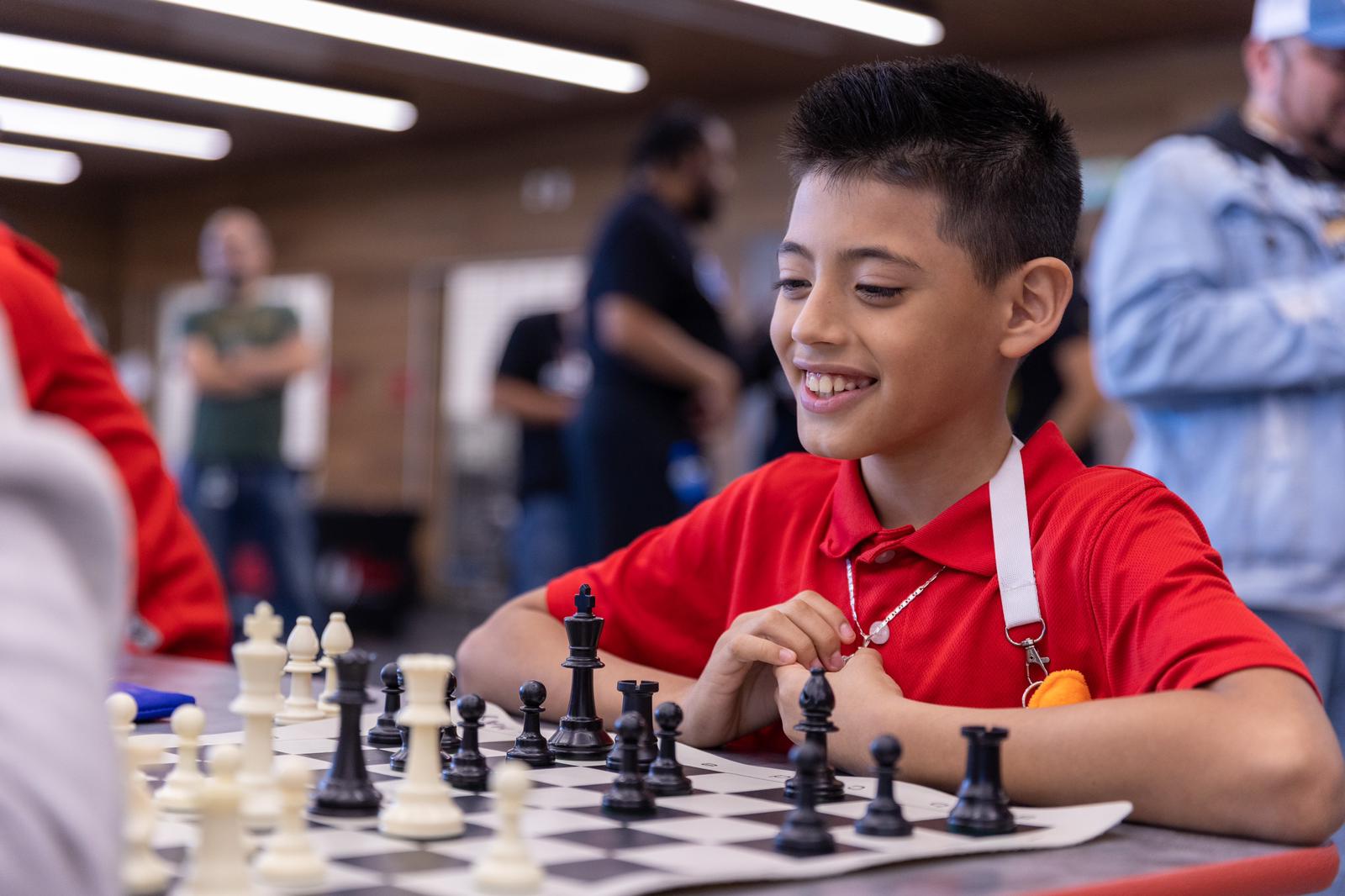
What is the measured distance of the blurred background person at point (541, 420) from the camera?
5.65 metres

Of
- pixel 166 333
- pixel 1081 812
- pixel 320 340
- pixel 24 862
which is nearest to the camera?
pixel 24 862

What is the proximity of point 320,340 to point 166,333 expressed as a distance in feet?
7.50

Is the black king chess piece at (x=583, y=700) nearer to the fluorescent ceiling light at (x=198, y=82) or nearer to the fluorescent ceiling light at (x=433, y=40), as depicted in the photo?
the fluorescent ceiling light at (x=433, y=40)

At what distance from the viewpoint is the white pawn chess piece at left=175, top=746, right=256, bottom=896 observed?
31.4 inches

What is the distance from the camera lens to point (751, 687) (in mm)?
1442

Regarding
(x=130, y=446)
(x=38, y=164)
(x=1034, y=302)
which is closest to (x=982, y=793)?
(x=1034, y=302)

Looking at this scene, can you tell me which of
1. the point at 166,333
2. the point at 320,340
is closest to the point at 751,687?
the point at 320,340

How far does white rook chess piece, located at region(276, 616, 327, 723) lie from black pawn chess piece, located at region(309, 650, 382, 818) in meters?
0.36

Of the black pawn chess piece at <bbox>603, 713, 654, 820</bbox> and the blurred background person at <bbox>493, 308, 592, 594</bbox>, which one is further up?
the blurred background person at <bbox>493, 308, 592, 594</bbox>

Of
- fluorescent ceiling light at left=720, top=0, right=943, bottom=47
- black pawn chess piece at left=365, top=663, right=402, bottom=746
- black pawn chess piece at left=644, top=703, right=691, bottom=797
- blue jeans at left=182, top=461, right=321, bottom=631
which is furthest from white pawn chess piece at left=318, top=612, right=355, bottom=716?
fluorescent ceiling light at left=720, top=0, right=943, bottom=47

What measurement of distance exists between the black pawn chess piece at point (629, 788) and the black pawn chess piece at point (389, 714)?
32cm

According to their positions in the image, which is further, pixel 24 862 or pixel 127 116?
pixel 127 116

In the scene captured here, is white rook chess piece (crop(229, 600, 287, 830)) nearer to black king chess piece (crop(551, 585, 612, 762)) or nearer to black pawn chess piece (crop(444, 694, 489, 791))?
black pawn chess piece (crop(444, 694, 489, 791))

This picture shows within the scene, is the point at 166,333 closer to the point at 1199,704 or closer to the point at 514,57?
the point at 514,57
